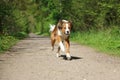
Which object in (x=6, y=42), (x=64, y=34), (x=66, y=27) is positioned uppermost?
(x=66, y=27)

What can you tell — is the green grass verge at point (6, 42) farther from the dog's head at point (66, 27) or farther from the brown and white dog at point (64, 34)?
the dog's head at point (66, 27)

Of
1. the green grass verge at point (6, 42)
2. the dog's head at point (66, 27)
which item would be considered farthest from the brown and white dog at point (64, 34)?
the green grass verge at point (6, 42)

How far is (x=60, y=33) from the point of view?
12.7m

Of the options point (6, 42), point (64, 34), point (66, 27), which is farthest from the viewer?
point (6, 42)

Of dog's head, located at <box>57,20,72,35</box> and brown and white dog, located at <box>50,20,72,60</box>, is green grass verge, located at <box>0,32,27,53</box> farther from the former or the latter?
dog's head, located at <box>57,20,72,35</box>

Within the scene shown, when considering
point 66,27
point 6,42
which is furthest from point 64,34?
point 6,42

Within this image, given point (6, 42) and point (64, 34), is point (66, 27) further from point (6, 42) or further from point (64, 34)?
point (6, 42)

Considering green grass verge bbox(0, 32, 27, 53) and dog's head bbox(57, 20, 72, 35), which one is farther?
green grass verge bbox(0, 32, 27, 53)

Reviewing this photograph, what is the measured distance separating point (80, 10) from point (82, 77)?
28.0 metres

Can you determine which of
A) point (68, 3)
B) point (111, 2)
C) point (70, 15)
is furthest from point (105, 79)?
point (68, 3)

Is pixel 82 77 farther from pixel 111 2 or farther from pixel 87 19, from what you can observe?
pixel 87 19

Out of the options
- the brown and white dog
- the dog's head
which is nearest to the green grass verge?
the brown and white dog

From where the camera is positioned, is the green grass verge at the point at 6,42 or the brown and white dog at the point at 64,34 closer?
the brown and white dog at the point at 64,34

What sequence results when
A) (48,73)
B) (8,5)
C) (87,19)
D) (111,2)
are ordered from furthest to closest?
(87,19) → (8,5) → (111,2) → (48,73)
